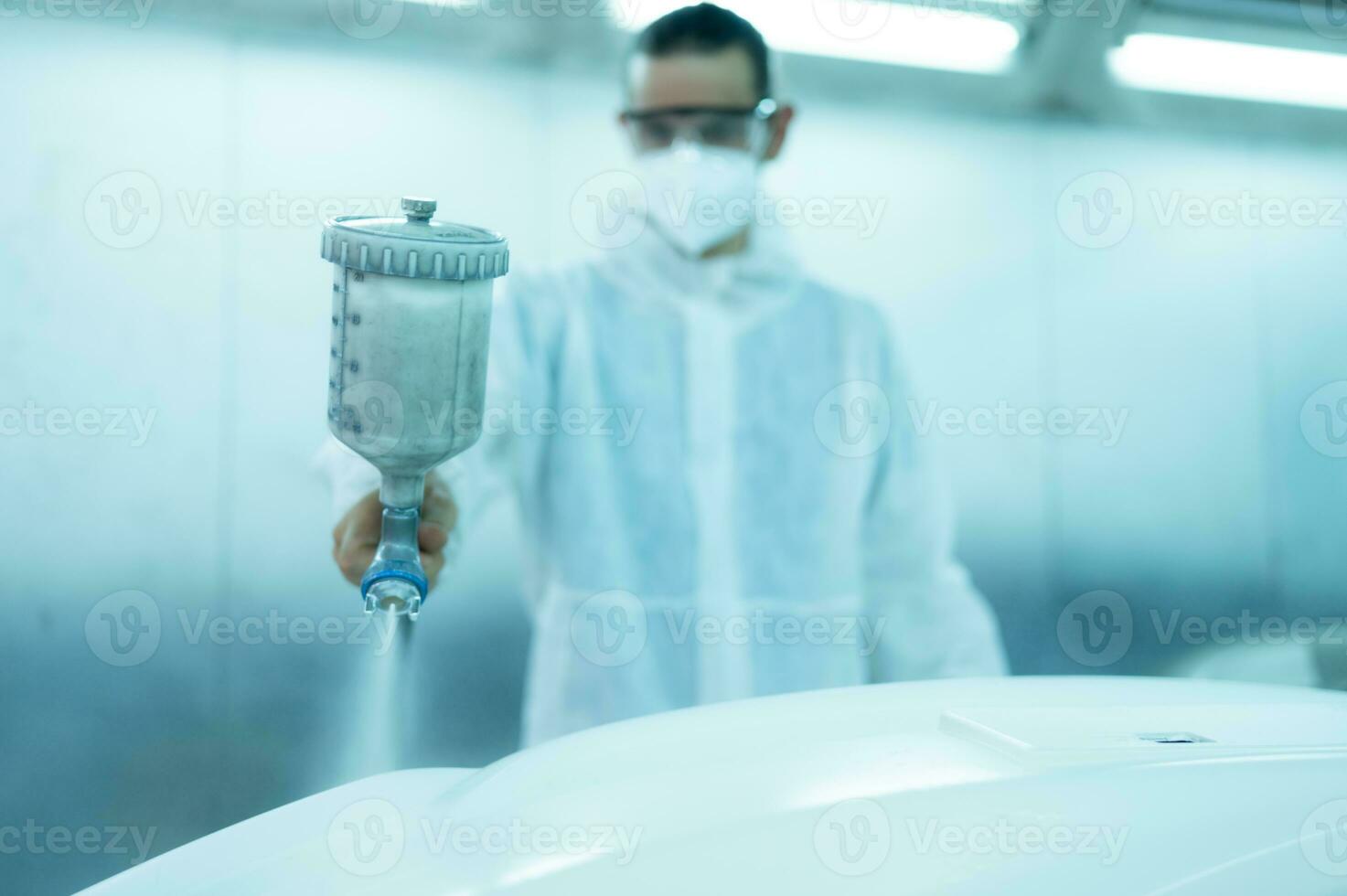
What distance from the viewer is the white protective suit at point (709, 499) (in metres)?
1.39

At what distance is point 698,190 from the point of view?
4.60ft

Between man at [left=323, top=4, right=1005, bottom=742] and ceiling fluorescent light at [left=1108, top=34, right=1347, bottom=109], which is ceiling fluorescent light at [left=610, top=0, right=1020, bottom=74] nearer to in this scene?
ceiling fluorescent light at [left=1108, top=34, right=1347, bottom=109]

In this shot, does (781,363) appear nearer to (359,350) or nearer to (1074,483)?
(1074,483)

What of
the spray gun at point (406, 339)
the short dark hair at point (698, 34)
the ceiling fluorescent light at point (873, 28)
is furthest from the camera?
the ceiling fluorescent light at point (873, 28)

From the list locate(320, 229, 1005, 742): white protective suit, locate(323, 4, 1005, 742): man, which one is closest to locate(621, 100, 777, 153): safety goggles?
locate(323, 4, 1005, 742): man

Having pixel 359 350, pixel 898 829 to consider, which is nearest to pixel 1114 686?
pixel 898 829

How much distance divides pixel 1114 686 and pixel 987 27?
138 centimetres

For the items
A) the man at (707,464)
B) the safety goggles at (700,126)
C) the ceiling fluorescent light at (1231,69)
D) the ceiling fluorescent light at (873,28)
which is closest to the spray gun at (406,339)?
the man at (707,464)

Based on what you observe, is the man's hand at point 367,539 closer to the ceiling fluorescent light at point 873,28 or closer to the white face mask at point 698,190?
the white face mask at point 698,190

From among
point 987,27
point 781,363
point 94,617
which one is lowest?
point 94,617

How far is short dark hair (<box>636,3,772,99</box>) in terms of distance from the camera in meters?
1.36

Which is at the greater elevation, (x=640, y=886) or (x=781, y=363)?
(x=781, y=363)

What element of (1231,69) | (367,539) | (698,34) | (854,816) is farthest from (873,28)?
(854,816)

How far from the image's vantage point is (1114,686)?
70cm
